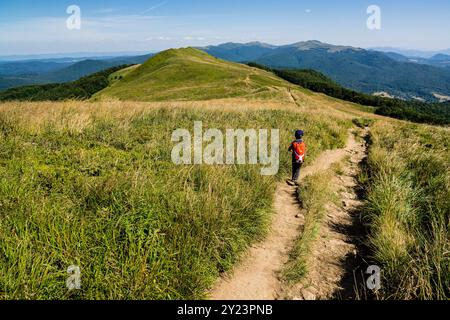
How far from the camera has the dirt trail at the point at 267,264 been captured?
4.17 m

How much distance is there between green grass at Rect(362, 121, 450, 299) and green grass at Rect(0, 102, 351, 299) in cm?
215

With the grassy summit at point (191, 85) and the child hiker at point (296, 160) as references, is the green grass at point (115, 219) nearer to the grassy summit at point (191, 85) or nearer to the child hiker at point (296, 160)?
the child hiker at point (296, 160)

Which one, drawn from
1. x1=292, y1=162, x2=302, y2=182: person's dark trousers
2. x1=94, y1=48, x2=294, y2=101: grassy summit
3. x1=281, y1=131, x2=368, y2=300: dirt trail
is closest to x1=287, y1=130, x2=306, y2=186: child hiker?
x1=292, y1=162, x2=302, y2=182: person's dark trousers

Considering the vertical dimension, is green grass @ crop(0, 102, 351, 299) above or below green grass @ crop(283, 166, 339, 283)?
above

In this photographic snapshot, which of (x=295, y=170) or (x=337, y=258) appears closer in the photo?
(x=337, y=258)

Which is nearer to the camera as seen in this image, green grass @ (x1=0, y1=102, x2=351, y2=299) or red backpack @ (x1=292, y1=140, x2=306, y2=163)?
green grass @ (x1=0, y1=102, x2=351, y2=299)

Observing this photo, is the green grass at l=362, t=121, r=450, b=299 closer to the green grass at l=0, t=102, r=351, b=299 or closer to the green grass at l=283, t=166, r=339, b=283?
the green grass at l=283, t=166, r=339, b=283

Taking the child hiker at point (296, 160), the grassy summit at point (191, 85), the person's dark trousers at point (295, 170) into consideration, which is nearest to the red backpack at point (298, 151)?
the child hiker at point (296, 160)

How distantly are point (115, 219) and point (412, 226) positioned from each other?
16.5ft

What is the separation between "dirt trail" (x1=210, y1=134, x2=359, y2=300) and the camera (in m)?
4.17
